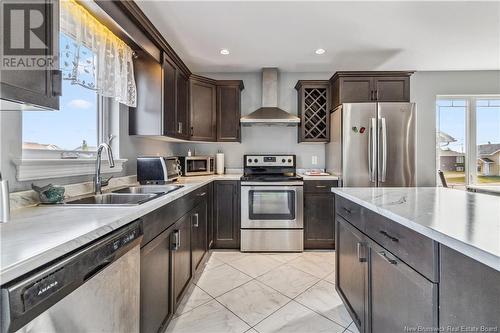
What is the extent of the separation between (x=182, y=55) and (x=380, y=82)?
252 centimetres

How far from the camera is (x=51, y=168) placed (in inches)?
57.0

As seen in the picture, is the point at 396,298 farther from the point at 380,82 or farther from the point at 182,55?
the point at 182,55

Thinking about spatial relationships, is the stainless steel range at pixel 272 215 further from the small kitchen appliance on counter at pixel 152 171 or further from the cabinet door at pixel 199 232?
the small kitchen appliance on counter at pixel 152 171

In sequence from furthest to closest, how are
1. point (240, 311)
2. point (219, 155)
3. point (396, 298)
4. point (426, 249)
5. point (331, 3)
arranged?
point (219, 155)
point (331, 3)
point (240, 311)
point (396, 298)
point (426, 249)

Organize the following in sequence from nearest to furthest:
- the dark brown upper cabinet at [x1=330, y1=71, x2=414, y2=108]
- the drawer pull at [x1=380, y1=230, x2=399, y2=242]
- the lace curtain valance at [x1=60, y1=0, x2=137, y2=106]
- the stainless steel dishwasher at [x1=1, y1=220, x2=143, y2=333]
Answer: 1. the stainless steel dishwasher at [x1=1, y1=220, x2=143, y2=333]
2. the drawer pull at [x1=380, y1=230, x2=399, y2=242]
3. the lace curtain valance at [x1=60, y1=0, x2=137, y2=106]
4. the dark brown upper cabinet at [x1=330, y1=71, x2=414, y2=108]

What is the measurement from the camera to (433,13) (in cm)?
219

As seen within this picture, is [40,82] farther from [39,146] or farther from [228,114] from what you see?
[228,114]

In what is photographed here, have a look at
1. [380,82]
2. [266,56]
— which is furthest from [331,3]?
[380,82]

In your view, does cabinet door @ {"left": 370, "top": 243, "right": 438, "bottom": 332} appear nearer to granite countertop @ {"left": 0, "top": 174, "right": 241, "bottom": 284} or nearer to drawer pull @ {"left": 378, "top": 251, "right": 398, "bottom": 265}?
drawer pull @ {"left": 378, "top": 251, "right": 398, "bottom": 265}

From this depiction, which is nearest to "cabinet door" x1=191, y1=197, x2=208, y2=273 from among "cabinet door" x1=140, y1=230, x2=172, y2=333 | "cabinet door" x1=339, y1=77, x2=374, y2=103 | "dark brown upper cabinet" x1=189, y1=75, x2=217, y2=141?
"cabinet door" x1=140, y1=230, x2=172, y2=333

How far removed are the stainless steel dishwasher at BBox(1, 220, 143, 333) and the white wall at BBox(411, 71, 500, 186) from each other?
13.3 feet

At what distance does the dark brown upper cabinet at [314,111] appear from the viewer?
343 centimetres

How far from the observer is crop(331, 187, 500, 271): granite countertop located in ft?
2.20

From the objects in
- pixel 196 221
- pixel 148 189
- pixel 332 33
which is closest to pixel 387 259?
pixel 196 221
